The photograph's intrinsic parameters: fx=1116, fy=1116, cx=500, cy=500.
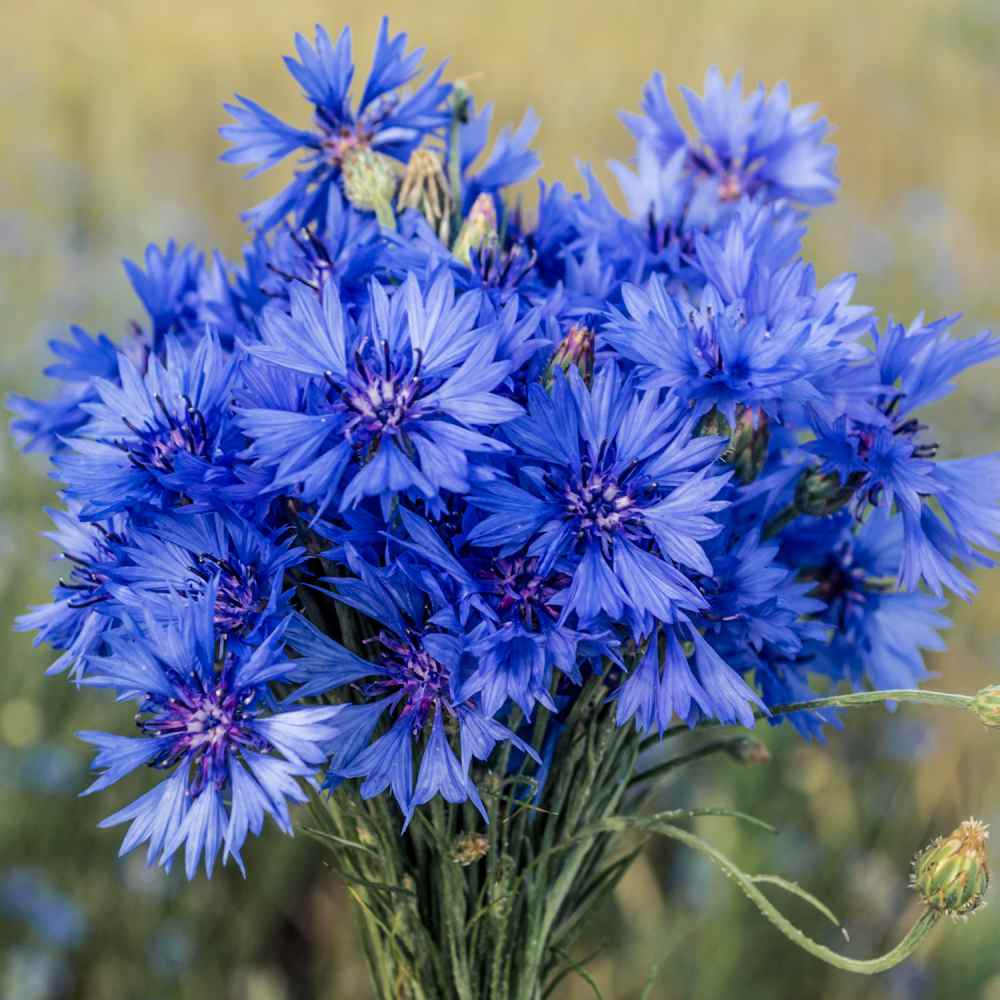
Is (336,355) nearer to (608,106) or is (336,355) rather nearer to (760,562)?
(760,562)

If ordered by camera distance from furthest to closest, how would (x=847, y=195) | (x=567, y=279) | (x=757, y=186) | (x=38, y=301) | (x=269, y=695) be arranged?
(x=847, y=195), (x=38, y=301), (x=757, y=186), (x=567, y=279), (x=269, y=695)

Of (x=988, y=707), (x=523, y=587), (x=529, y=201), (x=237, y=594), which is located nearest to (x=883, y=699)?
(x=988, y=707)

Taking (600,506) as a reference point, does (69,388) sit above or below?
above

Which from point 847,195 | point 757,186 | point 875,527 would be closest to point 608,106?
point 847,195

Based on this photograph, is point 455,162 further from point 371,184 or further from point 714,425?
point 714,425

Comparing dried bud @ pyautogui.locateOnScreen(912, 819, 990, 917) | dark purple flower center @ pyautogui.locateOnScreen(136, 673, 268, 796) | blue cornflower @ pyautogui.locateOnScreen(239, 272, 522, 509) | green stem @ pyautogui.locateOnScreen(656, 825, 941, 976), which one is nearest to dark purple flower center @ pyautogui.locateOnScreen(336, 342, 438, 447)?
blue cornflower @ pyautogui.locateOnScreen(239, 272, 522, 509)

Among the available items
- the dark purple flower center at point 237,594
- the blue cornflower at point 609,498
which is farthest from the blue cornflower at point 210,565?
the blue cornflower at point 609,498

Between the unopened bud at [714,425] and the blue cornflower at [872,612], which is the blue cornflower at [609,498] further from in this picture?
the blue cornflower at [872,612]
